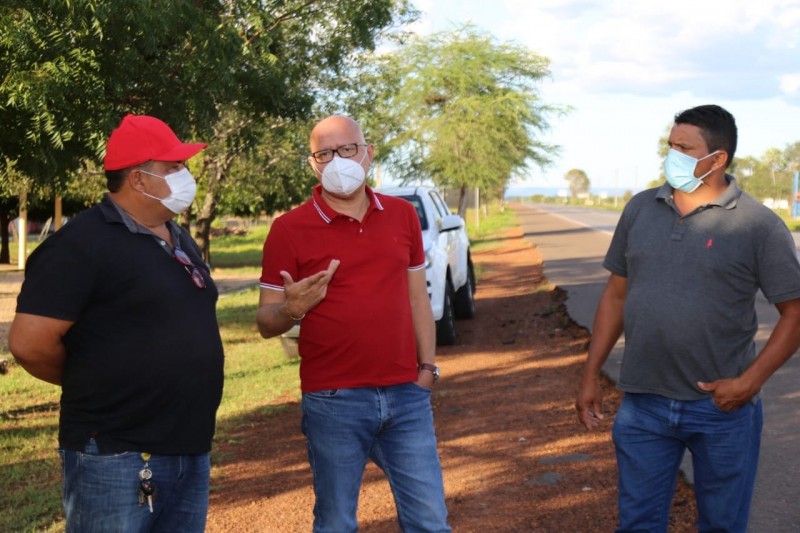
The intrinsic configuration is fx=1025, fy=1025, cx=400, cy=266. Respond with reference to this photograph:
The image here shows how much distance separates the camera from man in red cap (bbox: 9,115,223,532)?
3008mm

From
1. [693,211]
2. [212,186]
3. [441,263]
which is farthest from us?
[212,186]

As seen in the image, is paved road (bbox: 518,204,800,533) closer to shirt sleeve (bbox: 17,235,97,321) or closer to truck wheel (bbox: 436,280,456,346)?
→ truck wheel (bbox: 436,280,456,346)

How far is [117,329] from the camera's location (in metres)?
3.07

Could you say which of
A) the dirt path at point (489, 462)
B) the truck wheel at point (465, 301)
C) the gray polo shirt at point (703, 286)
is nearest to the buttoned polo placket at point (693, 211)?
the gray polo shirt at point (703, 286)

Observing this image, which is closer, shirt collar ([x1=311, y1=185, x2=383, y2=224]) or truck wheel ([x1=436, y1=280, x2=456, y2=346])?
shirt collar ([x1=311, y1=185, x2=383, y2=224])

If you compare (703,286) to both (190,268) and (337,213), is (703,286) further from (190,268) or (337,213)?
(190,268)

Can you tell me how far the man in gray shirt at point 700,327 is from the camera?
3.57 metres

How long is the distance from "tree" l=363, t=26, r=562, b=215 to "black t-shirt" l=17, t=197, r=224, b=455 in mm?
30463

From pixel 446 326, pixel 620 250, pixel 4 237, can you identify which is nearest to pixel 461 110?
pixel 4 237

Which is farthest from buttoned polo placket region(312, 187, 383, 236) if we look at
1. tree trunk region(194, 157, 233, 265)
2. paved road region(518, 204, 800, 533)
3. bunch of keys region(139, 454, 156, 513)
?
tree trunk region(194, 157, 233, 265)

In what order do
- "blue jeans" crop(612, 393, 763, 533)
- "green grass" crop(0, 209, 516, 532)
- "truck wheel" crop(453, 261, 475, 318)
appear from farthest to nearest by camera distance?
"truck wheel" crop(453, 261, 475, 318)
"green grass" crop(0, 209, 516, 532)
"blue jeans" crop(612, 393, 763, 533)

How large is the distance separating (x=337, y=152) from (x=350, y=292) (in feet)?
1.80

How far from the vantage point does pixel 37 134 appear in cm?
767

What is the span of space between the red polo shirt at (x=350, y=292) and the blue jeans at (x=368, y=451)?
67 millimetres
